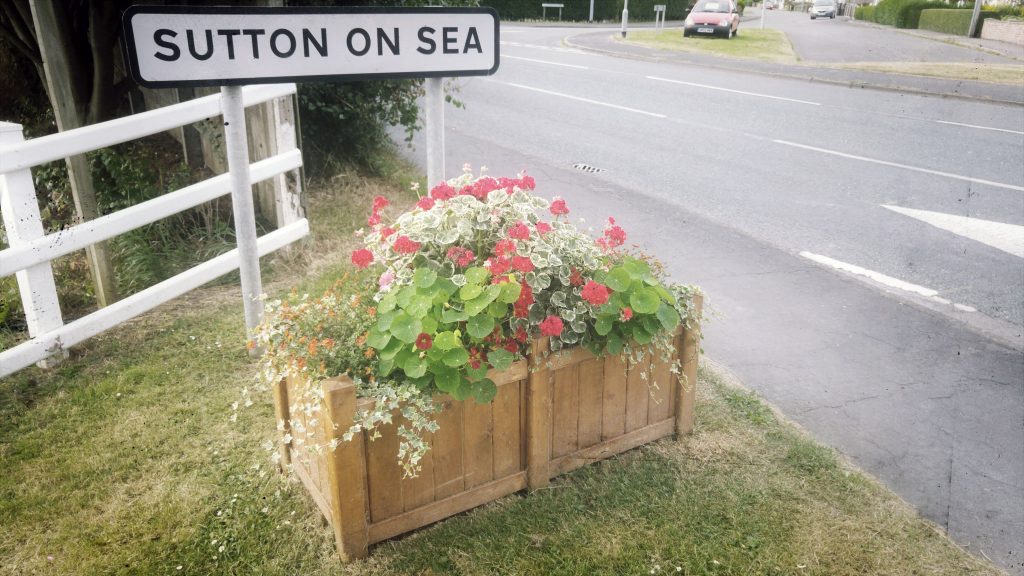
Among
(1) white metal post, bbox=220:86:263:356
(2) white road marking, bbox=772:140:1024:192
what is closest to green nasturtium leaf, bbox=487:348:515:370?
(1) white metal post, bbox=220:86:263:356

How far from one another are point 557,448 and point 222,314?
267cm

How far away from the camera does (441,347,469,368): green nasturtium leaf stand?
2.62 m

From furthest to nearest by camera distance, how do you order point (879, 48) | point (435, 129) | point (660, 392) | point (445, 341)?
1. point (879, 48)
2. point (435, 129)
3. point (660, 392)
4. point (445, 341)

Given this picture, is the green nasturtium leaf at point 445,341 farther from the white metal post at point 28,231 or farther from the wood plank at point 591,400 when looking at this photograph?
the white metal post at point 28,231

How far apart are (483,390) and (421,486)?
47 centimetres

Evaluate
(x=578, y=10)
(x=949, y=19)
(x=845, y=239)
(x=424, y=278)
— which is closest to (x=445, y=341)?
(x=424, y=278)

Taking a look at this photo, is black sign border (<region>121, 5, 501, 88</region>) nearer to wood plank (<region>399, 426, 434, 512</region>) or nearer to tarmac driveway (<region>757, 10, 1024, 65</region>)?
wood plank (<region>399, 426, 434, 512</region>)

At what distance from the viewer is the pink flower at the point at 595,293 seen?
283 centimetres

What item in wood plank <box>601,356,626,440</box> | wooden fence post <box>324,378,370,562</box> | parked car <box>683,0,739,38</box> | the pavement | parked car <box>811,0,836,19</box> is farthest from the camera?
parked car <box>811,0,836,19</box>

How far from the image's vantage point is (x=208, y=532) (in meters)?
2.93

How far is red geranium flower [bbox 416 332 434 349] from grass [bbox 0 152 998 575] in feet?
2.71

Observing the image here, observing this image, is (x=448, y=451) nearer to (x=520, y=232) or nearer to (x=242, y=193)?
(x=520, y=232)

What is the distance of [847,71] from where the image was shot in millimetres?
17531

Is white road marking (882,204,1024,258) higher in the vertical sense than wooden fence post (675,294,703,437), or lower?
lower
